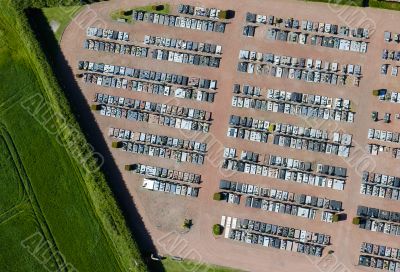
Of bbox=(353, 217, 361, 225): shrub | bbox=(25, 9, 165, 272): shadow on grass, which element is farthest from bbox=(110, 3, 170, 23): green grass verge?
bbox=(353, 217, 361, 225): shrub

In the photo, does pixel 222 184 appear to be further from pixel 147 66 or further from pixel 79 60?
pixel 79 60

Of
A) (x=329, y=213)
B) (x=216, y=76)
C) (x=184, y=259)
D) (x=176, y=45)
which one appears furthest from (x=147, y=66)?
(x=329, y=213)

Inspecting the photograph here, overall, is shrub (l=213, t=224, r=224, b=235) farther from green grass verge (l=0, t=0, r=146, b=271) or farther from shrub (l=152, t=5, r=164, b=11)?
shrub (l=152, t=5, r=164, b=11)

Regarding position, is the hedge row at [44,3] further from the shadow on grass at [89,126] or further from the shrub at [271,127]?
the shrub at [271,127]

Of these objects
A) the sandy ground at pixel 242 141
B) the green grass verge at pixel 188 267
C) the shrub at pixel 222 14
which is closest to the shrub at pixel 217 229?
the sandy ground at pixel 242 141

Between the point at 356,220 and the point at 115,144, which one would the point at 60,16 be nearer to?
the point at 115,144

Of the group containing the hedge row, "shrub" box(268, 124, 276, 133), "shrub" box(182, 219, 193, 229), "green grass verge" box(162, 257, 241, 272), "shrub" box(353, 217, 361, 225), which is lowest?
"green grass verge" box(162, 257, 241, 272)
